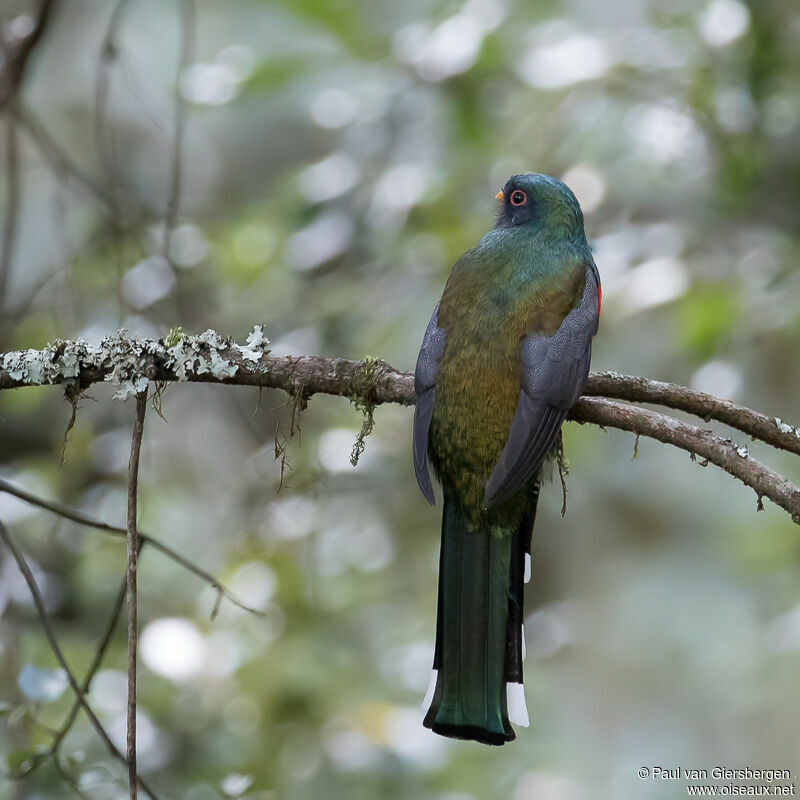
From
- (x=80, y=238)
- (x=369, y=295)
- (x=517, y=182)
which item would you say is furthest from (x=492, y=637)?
(x=80, y=238)

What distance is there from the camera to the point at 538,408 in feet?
8.85

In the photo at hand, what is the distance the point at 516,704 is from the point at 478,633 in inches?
8.2

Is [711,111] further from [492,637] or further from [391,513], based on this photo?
[492,637]

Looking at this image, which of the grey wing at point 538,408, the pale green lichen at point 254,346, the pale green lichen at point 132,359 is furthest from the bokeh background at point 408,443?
the grey wing at point 538,408

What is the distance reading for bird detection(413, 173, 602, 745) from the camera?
8.86ft

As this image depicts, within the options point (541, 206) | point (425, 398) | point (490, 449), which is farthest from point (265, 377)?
point (541, 206)

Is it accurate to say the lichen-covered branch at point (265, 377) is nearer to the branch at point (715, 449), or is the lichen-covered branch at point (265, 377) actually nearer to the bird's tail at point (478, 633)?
the branch at point (715, 449)

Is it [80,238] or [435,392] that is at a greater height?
[80,238]

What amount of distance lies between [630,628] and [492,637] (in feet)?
8.22

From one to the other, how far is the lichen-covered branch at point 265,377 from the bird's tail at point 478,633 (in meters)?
A: 0.54

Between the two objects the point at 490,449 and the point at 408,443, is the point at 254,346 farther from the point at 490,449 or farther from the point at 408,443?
the point at 408,443

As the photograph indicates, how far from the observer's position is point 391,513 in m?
5.07

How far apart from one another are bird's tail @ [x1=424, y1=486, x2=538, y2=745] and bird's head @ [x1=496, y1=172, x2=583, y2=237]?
0.98m

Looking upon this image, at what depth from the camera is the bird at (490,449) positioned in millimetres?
2701
